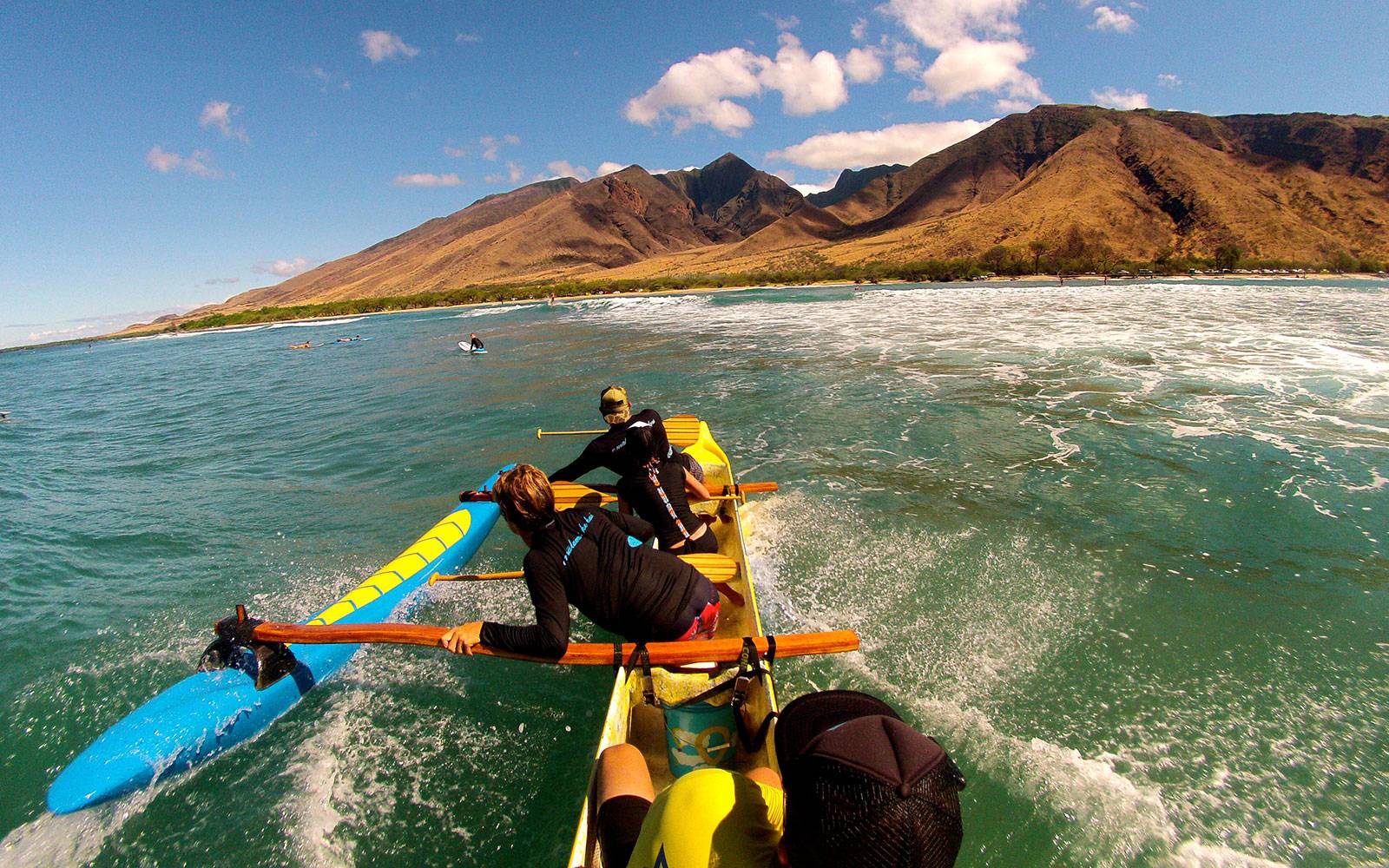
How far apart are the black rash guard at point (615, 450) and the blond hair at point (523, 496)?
258 centimetres

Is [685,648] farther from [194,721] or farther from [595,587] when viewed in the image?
[194,721]

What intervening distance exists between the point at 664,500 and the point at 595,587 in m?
2.52

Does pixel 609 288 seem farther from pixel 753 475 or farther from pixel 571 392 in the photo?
pixel 753 475

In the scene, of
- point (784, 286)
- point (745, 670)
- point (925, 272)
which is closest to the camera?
point (745, 670)

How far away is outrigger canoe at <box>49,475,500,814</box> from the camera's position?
4.68 m

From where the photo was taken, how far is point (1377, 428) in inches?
499

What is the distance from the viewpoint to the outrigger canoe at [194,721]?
468 centimetres

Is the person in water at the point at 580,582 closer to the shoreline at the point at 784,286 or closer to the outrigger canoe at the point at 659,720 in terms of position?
the outrigger canoe at the point at 659,720

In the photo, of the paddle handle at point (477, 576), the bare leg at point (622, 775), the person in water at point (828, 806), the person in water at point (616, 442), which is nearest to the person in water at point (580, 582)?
the bare leg at point (622, 775)

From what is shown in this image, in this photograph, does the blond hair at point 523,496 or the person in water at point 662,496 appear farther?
the person in water at point 662,496

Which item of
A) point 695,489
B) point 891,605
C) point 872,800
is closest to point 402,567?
point 695,489

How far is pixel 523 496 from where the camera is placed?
3.39 meters

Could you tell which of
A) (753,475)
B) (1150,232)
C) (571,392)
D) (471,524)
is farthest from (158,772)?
(1150,232)

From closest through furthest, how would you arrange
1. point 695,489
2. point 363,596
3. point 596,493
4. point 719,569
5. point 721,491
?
1. point 719,569
2. point 363,596
3. point 695,489
4. point 596,493
5. point 721,491
